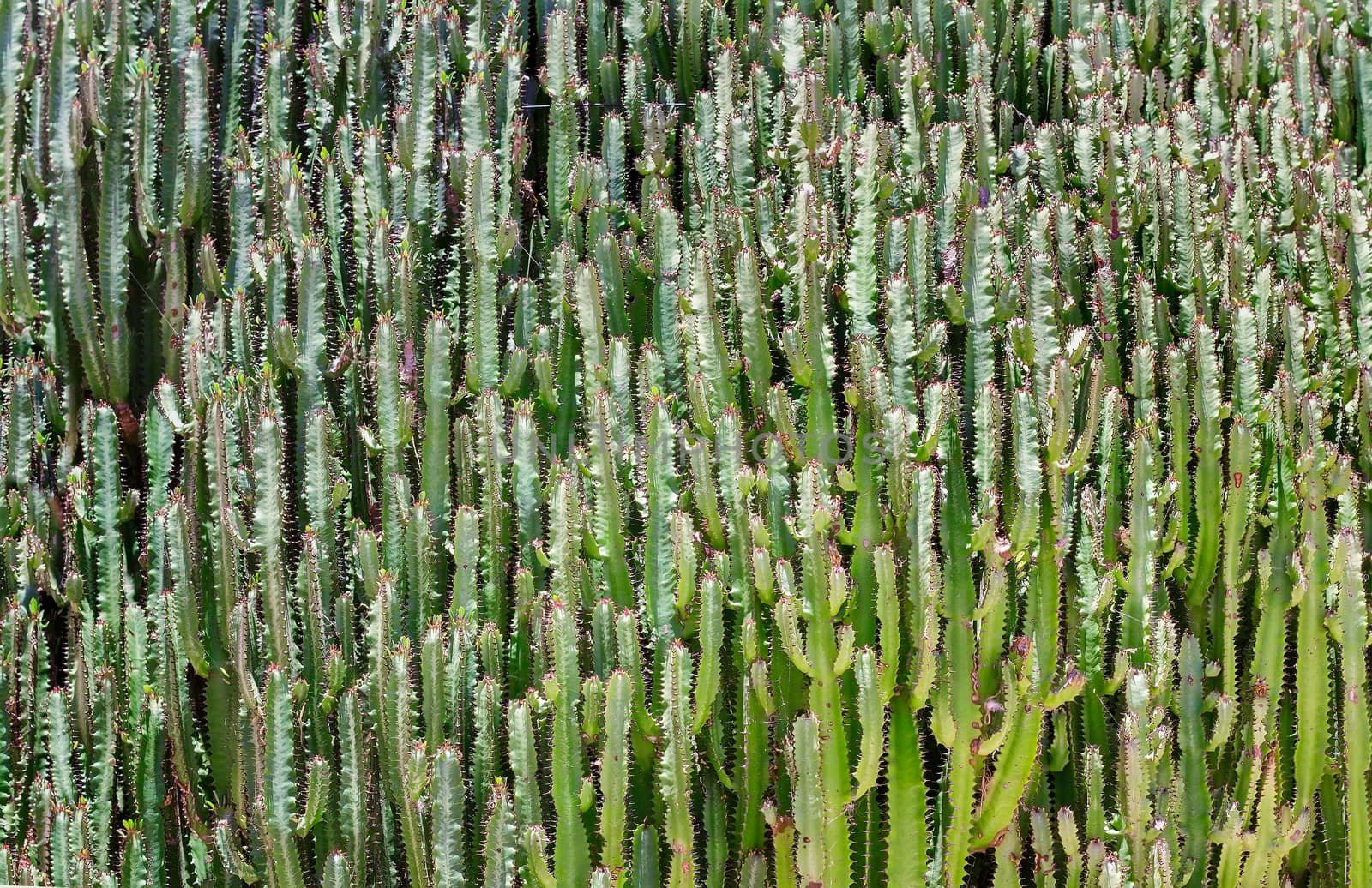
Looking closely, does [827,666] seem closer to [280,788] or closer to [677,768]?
[677,768]

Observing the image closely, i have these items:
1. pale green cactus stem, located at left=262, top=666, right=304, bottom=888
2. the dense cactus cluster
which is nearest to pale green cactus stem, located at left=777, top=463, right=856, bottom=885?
the dense cactus cluster

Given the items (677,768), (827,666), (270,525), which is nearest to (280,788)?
(270,525)

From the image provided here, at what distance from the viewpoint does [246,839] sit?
3.49 meters

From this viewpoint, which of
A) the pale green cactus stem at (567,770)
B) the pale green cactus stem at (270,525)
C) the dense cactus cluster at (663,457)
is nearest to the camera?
the pale green cactus stem at (567,770)

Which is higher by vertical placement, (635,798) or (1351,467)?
(1351,467)

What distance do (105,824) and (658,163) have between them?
2.62 meters

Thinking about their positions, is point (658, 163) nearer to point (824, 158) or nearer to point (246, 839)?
point (824, 158)

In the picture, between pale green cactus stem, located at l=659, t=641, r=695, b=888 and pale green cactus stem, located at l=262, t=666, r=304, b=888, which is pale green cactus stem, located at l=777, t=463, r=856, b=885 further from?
pale green cactus stem, located at l=262, t=666, r=304, b=888

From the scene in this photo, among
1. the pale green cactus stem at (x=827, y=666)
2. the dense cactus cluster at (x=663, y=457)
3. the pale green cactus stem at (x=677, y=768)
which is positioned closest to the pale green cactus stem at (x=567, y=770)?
the dense cactus cluster at (x=663, y=457)

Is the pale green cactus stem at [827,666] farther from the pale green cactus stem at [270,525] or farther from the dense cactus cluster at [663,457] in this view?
the pale green cactus stem at [270,525]

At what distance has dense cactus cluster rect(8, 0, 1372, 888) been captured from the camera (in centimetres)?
329

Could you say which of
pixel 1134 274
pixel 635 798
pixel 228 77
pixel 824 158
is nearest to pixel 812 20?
pixel 824 158

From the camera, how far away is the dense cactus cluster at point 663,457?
3289mm

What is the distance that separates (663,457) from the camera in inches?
136
